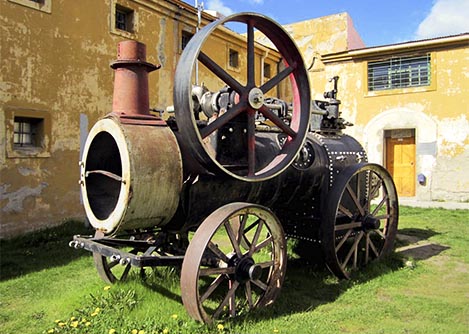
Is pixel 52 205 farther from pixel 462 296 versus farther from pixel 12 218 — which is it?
pixel 462 296

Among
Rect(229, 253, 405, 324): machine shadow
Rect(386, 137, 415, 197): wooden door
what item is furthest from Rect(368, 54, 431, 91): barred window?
Rect(229, 253, 405, 324): machine shadow

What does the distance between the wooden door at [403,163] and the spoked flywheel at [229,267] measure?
10328 mm

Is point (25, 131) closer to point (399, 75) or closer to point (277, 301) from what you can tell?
point (277, 301)

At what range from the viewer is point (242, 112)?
405cm

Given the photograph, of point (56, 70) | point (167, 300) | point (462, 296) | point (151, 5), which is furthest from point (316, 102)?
point (151, 5)

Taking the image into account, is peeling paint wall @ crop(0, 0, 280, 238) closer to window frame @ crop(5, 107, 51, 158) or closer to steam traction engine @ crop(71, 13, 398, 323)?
window frame @ crop(5, 107, 51, 158)

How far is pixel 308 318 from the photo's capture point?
3928mm

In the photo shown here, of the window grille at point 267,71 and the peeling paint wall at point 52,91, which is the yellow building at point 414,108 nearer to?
the window grille at point 267,71

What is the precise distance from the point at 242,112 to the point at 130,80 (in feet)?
3.40

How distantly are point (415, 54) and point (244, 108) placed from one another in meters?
11.0

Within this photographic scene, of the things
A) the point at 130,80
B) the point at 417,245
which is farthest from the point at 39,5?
the point at 417,245

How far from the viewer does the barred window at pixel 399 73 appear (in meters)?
13.2

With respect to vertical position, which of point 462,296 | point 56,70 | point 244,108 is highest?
point 56,70

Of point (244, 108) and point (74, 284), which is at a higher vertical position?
point (244, 108)
